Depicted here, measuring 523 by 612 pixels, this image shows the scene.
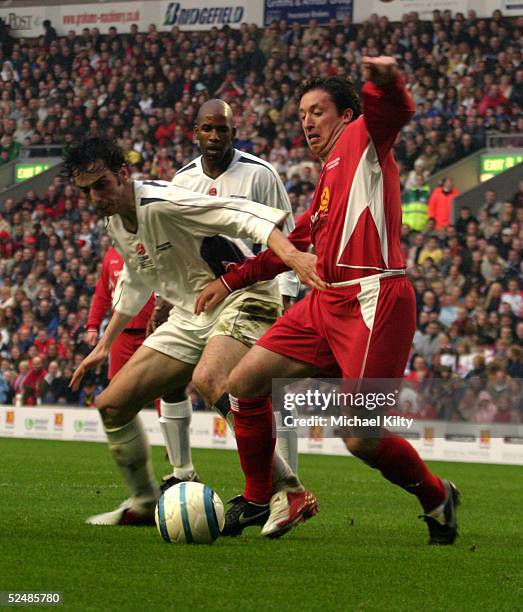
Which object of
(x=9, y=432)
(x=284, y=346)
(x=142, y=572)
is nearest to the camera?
(x=142, y=572)

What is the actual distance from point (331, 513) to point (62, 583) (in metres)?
3.86

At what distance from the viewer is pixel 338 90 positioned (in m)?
6.41

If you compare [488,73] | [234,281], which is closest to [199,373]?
[234,281]

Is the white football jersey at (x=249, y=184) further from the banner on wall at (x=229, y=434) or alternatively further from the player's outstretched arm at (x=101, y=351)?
the banner on wall at (x=229, y=434)

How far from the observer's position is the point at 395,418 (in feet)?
21.4

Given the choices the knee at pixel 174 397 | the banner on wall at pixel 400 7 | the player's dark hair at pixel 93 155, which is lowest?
the knee at pixel 174 397

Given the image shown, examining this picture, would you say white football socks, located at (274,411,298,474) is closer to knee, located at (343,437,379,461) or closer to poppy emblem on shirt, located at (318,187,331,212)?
knee, located at (343,437,379,461)

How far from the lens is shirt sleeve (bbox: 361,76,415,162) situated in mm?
5430

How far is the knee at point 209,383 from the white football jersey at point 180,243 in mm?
480

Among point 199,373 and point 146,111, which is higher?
point 146,111

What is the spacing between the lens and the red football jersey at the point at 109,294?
11.5 meters

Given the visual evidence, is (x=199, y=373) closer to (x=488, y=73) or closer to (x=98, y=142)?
(x=98, y=142)

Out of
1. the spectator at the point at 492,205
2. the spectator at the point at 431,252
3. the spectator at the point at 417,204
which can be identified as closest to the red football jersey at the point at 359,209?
the spectator at the point at 431,252

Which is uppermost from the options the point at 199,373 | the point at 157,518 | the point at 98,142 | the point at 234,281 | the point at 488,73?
the point at 488,73
